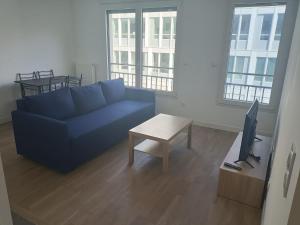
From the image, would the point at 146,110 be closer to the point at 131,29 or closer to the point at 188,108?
the point at 188,108

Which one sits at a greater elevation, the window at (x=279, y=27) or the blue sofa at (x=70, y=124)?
the window at (x=279, y=27)

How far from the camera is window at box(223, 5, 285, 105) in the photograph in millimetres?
3660

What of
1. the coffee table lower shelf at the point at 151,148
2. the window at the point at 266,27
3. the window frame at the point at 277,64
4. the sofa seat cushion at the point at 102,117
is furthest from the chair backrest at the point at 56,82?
the window at the point at 266,27

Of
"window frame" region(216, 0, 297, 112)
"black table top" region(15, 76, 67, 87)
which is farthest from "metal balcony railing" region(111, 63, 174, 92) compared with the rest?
"black table top" region(15, 76, 67, 87)

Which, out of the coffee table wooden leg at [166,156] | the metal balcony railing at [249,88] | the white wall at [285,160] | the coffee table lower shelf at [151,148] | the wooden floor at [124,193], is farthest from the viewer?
the metal balcony railing at [249,88]

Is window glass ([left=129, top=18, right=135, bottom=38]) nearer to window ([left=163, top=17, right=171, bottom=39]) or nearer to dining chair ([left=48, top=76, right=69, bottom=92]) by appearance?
window ([left=163, top=17, right=171, bottom=39])

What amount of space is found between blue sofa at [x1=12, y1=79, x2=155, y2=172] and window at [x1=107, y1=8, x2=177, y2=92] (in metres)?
1.11

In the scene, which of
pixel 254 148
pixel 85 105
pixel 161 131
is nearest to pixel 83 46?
pixel 85 105

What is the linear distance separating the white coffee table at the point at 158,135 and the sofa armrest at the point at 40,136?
847mm

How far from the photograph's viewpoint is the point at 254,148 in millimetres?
2766

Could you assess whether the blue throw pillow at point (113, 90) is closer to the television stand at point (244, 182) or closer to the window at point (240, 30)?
the window at point (240, 30)

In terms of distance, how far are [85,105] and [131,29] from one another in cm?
220

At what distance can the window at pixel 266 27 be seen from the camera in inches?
143

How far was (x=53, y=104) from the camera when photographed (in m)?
3.14
